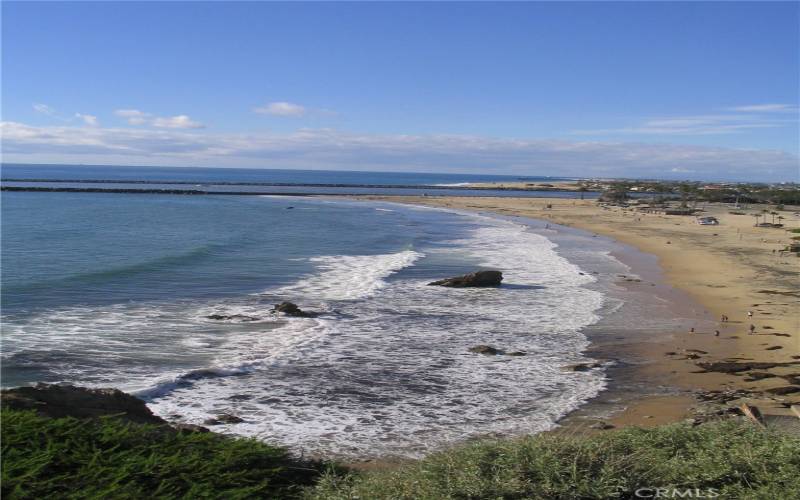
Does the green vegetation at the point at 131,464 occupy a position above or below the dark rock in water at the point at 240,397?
above

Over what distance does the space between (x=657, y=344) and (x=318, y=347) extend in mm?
8731

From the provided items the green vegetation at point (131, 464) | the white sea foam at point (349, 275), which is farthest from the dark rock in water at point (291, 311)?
the green vegetation at point (131, 464)

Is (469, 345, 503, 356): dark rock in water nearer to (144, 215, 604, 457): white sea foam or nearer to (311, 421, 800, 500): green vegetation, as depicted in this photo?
(144, 215, 604, 457): white sea foam

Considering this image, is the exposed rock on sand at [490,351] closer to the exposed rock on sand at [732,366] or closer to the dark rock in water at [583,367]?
the dark rock in water at [583,367]

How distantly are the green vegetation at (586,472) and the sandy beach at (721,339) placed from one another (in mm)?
4941

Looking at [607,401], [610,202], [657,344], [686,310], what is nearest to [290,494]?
[607,401]

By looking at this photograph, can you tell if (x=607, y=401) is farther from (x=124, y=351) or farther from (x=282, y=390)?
(x=124, y=351)

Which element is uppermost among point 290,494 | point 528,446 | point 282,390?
point 528,446

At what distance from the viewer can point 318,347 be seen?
16359 mm

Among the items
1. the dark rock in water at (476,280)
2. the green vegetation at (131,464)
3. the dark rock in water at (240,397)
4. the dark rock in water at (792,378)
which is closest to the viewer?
the green vegetation at (131,464)

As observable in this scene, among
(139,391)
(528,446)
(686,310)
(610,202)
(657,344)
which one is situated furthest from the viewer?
(610,202)

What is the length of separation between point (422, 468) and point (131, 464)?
2.73m

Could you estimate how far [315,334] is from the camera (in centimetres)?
1764

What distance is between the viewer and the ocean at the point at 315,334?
11.8m
